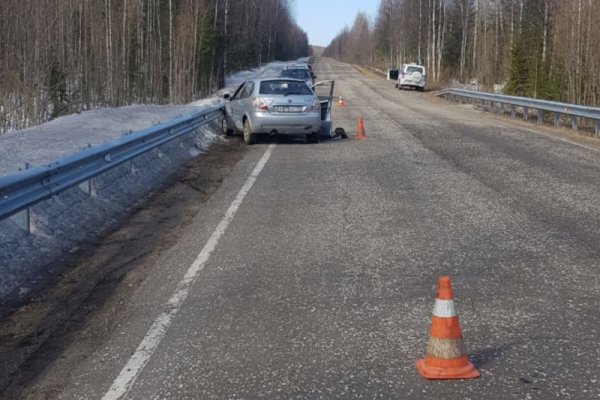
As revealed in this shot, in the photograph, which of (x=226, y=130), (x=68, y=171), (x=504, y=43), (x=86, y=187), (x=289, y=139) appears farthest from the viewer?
(x=504, y=43)

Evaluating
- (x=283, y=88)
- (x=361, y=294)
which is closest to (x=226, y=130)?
(x=283, y=88)

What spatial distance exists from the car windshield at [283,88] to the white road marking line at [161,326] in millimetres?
8675

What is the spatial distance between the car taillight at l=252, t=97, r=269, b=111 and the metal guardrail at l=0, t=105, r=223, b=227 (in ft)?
12.1

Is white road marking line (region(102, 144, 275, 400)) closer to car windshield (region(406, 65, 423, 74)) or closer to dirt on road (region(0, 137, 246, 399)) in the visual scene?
dirt on road (region(0, 137, 246, 399))

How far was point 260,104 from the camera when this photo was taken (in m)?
16.8

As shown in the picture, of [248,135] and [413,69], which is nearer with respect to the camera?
[248,135]

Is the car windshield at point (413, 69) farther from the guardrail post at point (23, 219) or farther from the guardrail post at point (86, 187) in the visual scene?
the guardrail post at point (23, 219)

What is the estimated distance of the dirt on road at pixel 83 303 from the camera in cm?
472

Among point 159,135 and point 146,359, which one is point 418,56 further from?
point 146,359

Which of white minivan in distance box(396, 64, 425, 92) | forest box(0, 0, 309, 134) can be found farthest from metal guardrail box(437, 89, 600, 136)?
white minivan in distance box(396, 64, 425, 92)

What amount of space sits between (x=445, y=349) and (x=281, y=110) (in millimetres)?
12760

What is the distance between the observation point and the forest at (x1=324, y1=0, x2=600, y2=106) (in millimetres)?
28016

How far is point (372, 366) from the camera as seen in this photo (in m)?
4.59

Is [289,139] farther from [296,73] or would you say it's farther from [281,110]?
[296,73]
